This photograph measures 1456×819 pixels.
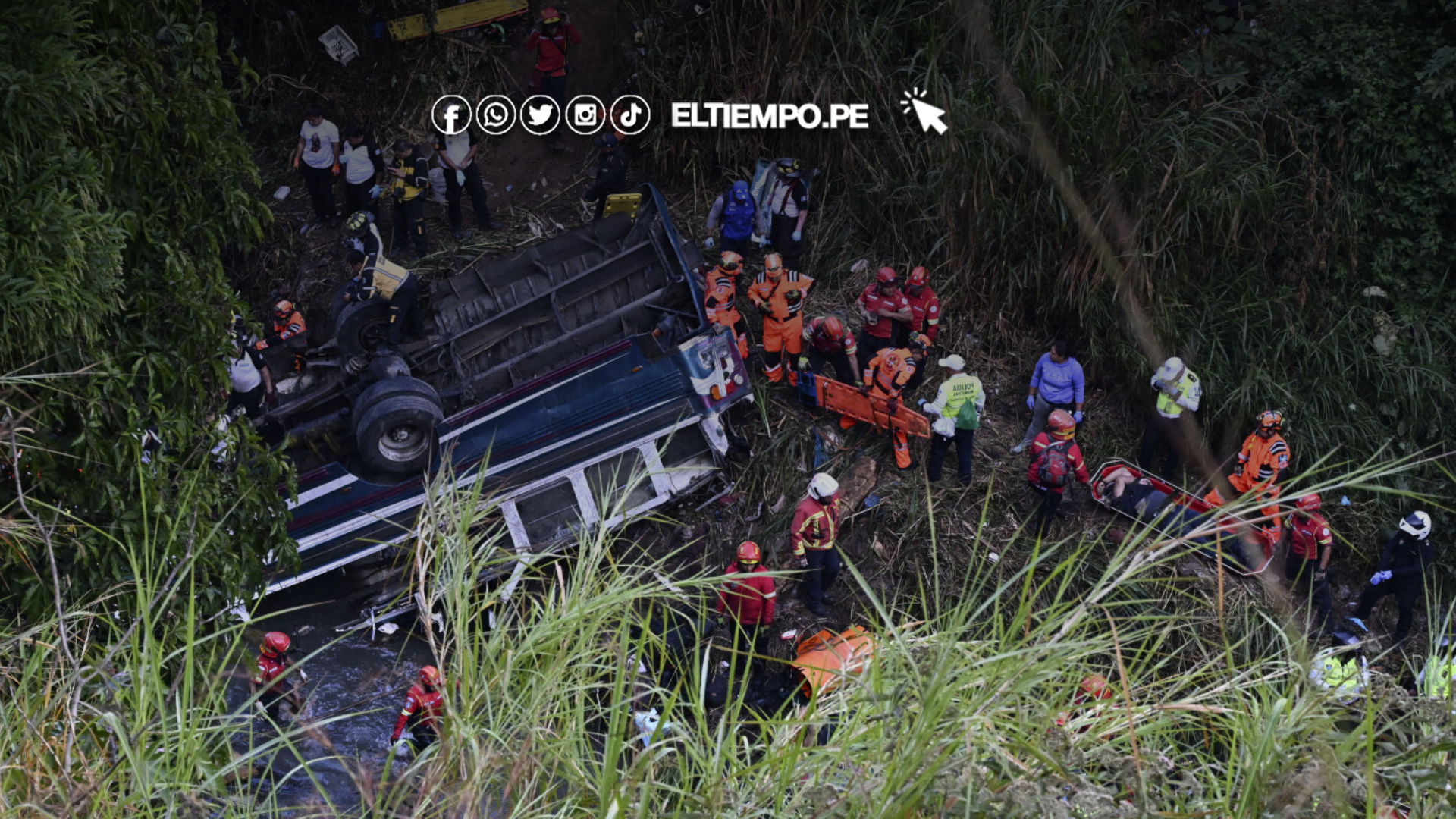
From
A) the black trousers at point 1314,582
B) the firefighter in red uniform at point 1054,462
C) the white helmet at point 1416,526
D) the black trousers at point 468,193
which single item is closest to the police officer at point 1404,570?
the white helmet at point 1416,526

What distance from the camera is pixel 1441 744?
3.21 metres

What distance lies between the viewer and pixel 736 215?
10922 millimetres

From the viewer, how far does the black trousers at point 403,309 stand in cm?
930

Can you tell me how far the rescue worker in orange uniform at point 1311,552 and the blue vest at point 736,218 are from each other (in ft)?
17.1

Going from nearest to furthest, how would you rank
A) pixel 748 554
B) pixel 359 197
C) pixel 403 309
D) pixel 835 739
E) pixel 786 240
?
pixel 835 739 < pixel 748 554 < pixel 403 309 < pixel 786 240 < pixel 359 197

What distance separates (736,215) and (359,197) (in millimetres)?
3785

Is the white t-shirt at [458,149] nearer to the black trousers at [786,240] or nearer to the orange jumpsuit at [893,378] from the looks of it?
the black trousers at [786,240]

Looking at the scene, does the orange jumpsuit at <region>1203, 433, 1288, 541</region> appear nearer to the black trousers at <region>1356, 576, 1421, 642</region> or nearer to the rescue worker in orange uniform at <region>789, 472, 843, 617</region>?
the black trousers at <region>1356, 576, 1421, 642</region>

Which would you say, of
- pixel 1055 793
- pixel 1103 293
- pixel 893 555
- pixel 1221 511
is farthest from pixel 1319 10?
pixel 1055 793

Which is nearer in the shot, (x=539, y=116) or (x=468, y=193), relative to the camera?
(x=468, y=193)

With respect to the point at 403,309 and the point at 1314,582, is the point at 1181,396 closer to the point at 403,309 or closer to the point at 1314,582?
the point at 1314,582

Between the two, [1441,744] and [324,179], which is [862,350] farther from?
[1441,744]

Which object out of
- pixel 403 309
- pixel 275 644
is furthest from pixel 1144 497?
pixel 275 644

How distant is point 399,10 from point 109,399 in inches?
334
